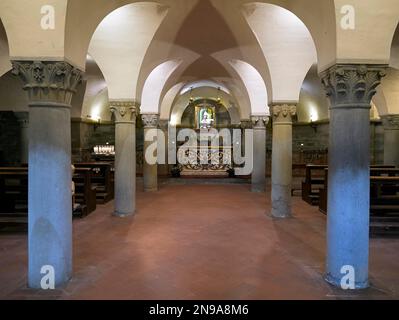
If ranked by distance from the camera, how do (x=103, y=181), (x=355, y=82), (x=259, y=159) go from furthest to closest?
(x=259, y=159), (x=103, y=181), (x=355, y=82)

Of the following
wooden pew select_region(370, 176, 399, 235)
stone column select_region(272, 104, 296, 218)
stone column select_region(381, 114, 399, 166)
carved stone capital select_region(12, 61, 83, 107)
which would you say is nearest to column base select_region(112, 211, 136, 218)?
stone column select_region(272, 104, 296, 218)

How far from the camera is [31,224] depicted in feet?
14.0

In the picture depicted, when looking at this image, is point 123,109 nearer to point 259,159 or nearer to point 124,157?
point 124,157

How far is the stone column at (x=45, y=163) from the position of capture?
13.8 ft

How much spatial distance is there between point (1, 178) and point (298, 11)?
733 centimetres

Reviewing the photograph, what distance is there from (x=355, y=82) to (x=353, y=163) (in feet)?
3.57

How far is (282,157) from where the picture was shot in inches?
341

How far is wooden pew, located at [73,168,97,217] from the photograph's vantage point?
344 inches

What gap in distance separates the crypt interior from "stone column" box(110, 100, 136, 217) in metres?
0.03

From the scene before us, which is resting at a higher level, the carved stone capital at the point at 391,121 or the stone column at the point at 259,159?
→ the carved stone capital at the point at 391,121

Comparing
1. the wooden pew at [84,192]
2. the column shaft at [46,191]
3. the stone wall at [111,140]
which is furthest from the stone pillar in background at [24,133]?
the column shaft at [46,191]

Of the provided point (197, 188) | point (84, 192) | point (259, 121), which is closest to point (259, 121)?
point (259, 121)

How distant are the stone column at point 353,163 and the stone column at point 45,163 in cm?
376

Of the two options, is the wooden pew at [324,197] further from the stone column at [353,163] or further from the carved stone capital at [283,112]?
the stone column at [353,163]
